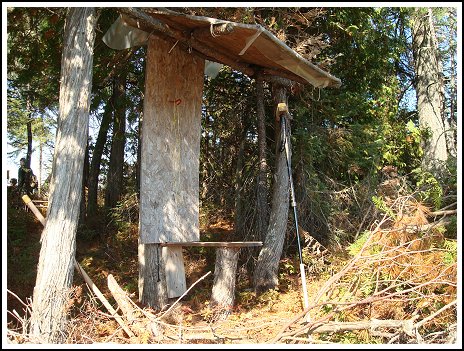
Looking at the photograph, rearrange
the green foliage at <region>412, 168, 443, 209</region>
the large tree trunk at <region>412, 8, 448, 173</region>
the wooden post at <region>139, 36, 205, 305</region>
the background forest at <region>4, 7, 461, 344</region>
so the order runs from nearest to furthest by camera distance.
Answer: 1. the background forest at <region>4, 7, 461, 344</region>
2. the wooden post at <region>139, 36, 205, 305</region>
3. the green foliage at <region>412, 168, 443, 209</region>
4. the large tree trunk at <region>412, 8, 448, 173</region>

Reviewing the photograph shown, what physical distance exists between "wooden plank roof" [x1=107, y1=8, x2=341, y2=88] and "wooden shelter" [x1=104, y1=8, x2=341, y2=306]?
1cm

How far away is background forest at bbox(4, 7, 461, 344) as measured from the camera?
527 cm

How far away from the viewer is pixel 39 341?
4133mm

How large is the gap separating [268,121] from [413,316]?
454 centimetres

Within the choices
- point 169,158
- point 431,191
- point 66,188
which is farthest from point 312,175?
point 66,188

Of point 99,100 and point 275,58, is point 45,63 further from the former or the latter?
point 275,58

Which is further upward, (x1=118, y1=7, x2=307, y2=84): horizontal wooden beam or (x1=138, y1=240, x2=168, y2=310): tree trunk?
(x1=118, y1=7, x2=307, y2=84): horizontal wooden beam

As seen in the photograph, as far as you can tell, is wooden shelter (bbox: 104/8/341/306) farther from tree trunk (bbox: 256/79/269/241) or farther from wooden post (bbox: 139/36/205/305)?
tree trunk (bbox: 256/79/269/241)

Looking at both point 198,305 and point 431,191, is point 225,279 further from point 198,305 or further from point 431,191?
point 431,191

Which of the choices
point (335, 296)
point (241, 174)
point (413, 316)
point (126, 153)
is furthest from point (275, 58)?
point (126, 153)

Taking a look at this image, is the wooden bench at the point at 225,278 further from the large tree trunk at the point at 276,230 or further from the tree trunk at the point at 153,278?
the large tree trunk at the point at 276,230

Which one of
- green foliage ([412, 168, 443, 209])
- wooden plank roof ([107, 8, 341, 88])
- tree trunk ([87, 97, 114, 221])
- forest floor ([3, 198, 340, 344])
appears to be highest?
wooden plank roof ([107, 8, 341, 88])

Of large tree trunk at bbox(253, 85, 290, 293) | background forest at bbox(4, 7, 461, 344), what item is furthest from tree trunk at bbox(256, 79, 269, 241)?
large tree trunk at bbox(253, 85, 290, 293)

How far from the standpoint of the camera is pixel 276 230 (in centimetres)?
744
